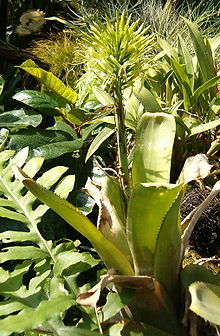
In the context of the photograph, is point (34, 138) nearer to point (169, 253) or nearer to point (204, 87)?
point (204, 87)

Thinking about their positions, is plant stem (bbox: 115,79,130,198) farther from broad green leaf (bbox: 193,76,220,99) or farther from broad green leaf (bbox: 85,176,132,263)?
broad green leaf (bbox: 193,76,220,99)

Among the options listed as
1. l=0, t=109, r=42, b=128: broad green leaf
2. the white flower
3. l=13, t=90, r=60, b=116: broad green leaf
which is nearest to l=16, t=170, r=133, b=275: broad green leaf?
l=0, t=109, r=42, b=128: broad green leaf

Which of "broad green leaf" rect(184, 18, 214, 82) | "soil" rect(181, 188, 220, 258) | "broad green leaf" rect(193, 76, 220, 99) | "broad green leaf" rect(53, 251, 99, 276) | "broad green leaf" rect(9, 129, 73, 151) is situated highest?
"broad green leaf" rect(184, 18, 214, 82)

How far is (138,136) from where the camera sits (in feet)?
3.78

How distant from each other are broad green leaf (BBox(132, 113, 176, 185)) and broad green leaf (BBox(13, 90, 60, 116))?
90 cm

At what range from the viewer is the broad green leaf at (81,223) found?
953 mm

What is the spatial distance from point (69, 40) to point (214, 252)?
5.35 ft

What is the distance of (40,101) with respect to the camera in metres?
1.99

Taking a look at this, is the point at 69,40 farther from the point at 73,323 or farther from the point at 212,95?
the point at 73,323

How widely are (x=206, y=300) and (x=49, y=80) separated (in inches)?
51.8

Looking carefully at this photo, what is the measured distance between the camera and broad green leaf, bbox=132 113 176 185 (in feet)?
3.62

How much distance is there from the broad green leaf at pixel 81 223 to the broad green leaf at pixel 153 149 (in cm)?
18

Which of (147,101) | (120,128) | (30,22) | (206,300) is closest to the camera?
(206,300)

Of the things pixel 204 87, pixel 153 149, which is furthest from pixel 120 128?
pixel 204 87
